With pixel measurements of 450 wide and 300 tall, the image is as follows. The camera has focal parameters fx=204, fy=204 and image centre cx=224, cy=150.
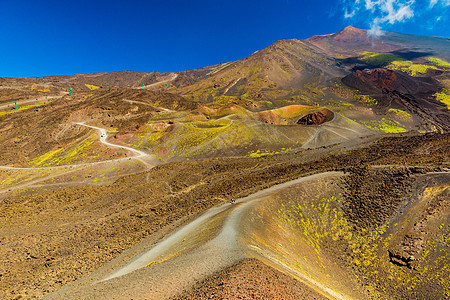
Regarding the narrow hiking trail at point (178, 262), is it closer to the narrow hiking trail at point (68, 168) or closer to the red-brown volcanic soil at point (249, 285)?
the red-brown volcanic soil at point (249, 285)

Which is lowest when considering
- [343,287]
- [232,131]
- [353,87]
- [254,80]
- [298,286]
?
[343,287]

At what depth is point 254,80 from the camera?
122m

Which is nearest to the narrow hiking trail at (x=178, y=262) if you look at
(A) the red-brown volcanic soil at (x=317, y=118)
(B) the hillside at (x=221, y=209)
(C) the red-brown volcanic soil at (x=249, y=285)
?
(B) the hillside at (x=221, y=209)

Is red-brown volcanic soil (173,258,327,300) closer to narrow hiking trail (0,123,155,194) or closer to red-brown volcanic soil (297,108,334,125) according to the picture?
narrow hiking trail (0,123,155,194)

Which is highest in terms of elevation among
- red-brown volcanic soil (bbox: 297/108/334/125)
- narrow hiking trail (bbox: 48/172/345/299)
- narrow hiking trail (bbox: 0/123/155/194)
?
red-brown volcanic soil (bbox: 297/108/334/125)

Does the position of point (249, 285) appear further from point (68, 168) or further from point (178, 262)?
point (68, 168)

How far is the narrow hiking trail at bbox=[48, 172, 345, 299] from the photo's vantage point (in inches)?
372

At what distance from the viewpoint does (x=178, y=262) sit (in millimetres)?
11484

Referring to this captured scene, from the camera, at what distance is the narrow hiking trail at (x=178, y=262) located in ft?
31.0

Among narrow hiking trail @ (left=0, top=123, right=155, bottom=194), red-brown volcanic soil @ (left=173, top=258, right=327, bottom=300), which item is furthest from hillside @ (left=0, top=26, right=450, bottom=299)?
narrow hiking trail @ (left=0, top=123, right=155, bottom=194)

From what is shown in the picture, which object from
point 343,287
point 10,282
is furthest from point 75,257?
point 343,287

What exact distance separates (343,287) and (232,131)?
41.7 metres

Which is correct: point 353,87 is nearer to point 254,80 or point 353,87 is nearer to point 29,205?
point 254,80

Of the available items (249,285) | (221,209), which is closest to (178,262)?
(249,285)
